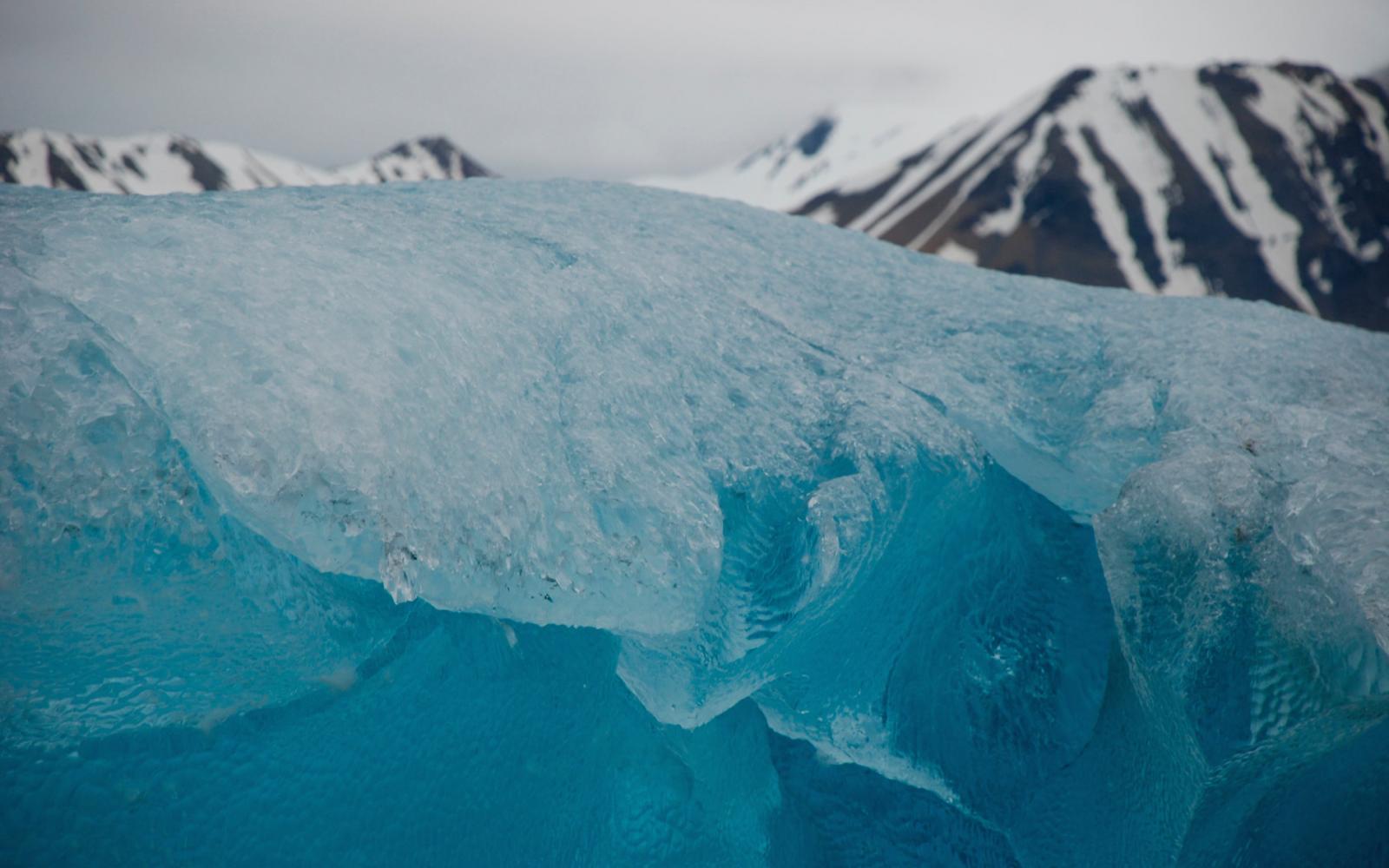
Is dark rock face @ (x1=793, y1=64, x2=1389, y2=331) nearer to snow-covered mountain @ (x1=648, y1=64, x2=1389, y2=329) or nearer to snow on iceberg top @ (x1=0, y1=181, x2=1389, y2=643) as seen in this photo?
snow-covered mountain @ (x1=648, y1=64, x2=1389, y2=329)

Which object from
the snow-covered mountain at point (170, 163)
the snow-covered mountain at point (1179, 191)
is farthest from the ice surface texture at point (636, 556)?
the snow-covered mountain at point (170, 163)

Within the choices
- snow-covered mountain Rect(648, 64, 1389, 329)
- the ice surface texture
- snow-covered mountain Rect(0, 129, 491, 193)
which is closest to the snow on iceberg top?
the ice surface texture

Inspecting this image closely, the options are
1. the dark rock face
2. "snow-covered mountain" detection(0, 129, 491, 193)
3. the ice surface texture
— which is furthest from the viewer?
"snow-covered mountain" detection(0, 129, 491, 193)

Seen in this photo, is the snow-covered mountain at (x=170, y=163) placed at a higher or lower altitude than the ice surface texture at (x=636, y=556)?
lower

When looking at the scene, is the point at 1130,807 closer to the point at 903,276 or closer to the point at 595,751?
the point at 595,751

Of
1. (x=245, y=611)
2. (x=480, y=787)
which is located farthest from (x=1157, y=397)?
(x=245, y=611)

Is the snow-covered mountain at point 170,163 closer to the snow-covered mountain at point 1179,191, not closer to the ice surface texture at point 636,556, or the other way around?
the snow-covered mountain at point 1179,191
